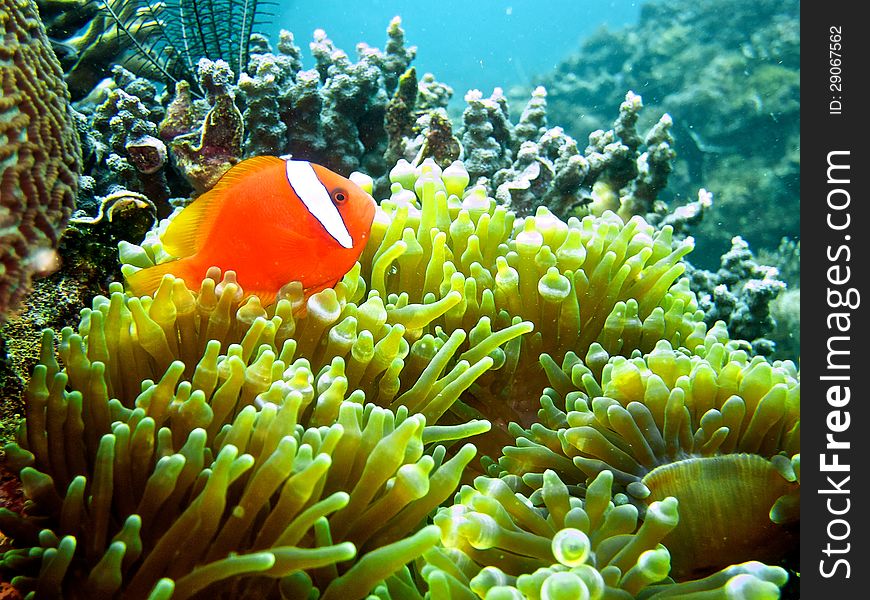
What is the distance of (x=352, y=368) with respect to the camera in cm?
181

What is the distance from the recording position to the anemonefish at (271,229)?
67.1 inches

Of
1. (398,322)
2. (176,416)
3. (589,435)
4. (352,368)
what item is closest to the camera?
(176,416)

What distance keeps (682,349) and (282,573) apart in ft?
5.14

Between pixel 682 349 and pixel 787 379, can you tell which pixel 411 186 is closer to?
pixel 682 349

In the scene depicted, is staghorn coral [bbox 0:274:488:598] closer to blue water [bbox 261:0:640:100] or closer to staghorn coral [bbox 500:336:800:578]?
staghorn coral [bbox 500:336:800:578]

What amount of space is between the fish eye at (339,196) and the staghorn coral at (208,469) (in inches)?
15.1

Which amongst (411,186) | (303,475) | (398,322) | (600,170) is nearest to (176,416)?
(303,475)

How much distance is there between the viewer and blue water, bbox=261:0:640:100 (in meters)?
41.6

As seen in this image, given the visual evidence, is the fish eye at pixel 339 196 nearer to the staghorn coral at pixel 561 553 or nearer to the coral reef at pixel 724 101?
the staghorn coral at pixel 561 553

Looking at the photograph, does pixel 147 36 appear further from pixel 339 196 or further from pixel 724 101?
pixel 724 101

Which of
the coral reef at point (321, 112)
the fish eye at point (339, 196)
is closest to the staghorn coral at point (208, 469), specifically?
the fish eye at point (339, 196)

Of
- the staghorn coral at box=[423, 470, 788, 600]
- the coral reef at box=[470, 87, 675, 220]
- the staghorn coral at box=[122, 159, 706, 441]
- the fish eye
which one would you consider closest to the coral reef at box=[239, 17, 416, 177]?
the coral reef at box=[470, 87, 675, 220]

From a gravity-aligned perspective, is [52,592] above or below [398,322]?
below

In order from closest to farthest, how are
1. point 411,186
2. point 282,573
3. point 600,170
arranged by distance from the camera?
1. point 282,573
2. point 411,186
3. point 600,170
